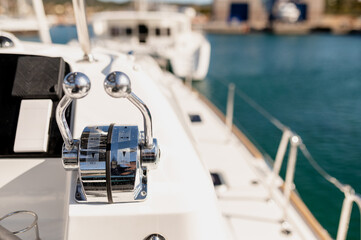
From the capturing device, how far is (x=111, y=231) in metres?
1.10

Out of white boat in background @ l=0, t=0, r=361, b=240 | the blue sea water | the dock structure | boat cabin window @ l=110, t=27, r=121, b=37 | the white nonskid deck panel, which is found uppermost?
the dock structure

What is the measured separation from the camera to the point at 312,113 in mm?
9336

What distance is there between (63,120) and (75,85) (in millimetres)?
187

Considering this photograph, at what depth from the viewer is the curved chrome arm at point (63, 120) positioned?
3.20 ft

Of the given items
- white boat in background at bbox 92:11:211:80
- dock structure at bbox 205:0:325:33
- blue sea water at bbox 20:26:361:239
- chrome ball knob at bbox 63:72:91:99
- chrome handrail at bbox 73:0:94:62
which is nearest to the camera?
chrome ball knob at bbox 63:72:91:99

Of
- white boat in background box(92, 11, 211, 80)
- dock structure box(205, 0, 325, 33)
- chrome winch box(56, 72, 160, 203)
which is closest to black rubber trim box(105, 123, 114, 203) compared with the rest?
chrome winch box(56, 72, 160, 203)

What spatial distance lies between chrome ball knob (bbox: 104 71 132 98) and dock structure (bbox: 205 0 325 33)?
50854mm

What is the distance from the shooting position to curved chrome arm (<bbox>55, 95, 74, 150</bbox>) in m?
0.98

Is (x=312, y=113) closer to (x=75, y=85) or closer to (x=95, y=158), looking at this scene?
(x=95, y=158)

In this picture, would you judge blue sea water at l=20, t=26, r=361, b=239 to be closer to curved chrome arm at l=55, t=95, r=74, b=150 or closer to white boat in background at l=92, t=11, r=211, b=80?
white boat in background at l=92, t=11, r=211, b=80

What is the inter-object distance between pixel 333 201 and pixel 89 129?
4.67 metres

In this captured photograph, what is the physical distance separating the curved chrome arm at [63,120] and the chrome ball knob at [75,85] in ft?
0.14

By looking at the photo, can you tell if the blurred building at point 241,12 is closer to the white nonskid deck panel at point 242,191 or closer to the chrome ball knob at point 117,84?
the white nonskid deck panel at point 242,191

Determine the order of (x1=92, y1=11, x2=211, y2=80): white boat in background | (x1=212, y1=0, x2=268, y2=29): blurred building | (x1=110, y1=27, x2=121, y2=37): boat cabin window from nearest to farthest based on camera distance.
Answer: (x1=92, y1=11, x2=211, y2=80): white boat in background, (x1=110, y1=27, x2=121, y2=37): boat cabin window, (x1=212, y1=0, x2=268, y2=29): blurred building
